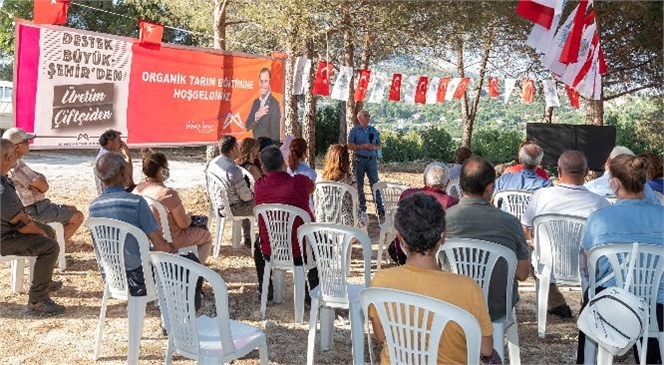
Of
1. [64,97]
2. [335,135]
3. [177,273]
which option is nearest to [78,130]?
[64,97]

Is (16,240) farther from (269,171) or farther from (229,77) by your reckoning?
(229,77)

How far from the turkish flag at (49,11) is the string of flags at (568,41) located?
173 inches

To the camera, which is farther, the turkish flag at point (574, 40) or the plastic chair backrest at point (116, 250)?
the turkish flag at point (574, 40)

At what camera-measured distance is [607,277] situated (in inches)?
124

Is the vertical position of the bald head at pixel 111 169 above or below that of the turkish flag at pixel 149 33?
below

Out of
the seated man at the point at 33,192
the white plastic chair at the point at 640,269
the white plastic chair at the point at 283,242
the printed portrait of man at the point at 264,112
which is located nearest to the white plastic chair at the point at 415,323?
the white plastic chair at the point at 640,269

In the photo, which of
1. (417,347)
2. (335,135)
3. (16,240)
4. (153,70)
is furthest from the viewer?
(335,135)

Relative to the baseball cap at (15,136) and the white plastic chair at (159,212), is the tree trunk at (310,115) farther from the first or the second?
the white plastic chair at (159,212)

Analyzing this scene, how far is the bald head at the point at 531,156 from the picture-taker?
515 cm

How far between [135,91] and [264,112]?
2501mm

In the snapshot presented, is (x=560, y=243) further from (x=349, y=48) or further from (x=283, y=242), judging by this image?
(x=349, y=48)

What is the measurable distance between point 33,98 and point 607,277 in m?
5.08

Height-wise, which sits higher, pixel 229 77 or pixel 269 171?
pixel 229 77

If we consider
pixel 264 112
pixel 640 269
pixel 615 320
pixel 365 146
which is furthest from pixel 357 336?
pixel 264 112
